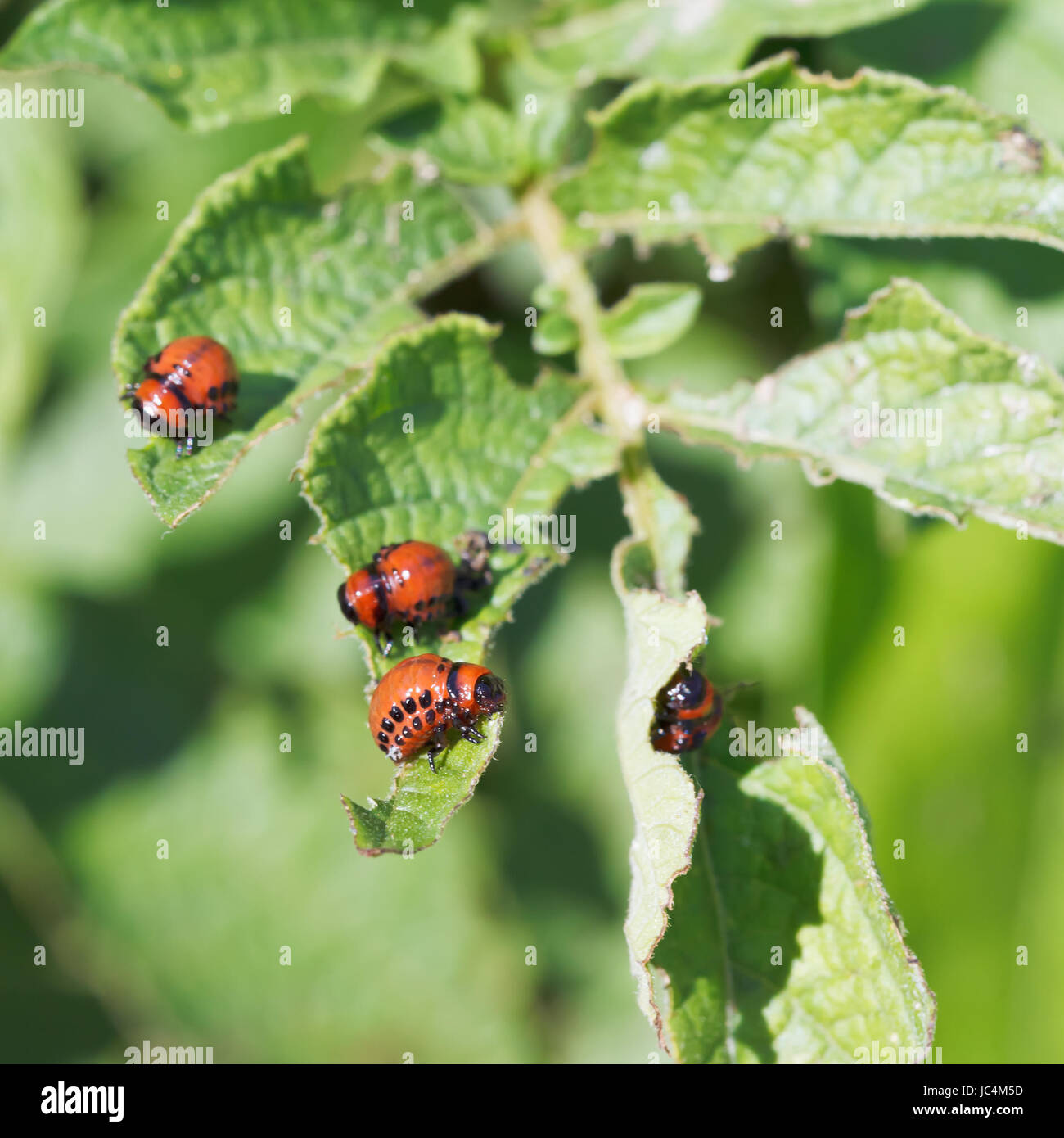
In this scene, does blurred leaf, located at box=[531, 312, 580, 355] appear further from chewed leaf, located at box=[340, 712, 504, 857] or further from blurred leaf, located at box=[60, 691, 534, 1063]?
Answer: blurred leaf, located at box=[60, 691, 534, 1063]

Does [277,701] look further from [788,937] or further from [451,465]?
[788,937]

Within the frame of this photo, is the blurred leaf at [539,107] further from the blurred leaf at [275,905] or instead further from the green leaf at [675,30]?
the blurred leaf at [275,905]

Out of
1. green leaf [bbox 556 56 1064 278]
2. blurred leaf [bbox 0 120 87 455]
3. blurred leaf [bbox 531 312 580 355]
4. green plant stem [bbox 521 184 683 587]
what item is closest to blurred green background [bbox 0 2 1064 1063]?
blurred leaf [bbox 0 120 87 455]

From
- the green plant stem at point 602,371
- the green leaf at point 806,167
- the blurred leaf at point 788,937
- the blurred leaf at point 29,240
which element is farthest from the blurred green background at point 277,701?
the blurred leaf at point 788,937

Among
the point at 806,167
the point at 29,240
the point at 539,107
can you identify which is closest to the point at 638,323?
the point at 806,167

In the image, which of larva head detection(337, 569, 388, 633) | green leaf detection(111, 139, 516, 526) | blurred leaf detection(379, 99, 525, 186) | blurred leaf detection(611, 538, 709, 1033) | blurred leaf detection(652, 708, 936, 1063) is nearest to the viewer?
blurred leaf detection(611, 538, 709, 1033)
